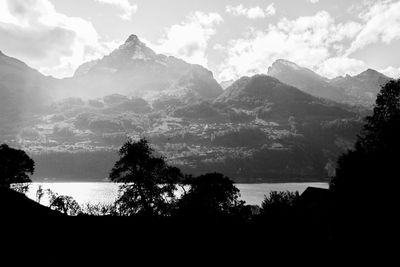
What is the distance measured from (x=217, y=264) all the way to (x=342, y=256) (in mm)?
20470

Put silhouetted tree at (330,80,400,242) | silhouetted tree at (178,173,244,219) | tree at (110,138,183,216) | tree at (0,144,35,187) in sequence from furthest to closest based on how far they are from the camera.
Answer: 1. tree at (0,144,35,187)
2. silhouetted tree at (178,173,244,219)
3. tree at (110,138,183,216)
4. silhouetted tree at (330,80,400,242)

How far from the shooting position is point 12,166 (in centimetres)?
8438

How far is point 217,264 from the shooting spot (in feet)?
102

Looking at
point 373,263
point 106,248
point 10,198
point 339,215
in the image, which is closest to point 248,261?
point 106,248

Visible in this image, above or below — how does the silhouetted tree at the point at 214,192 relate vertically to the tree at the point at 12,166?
Result: below

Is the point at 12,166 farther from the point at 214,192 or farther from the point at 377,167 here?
the point at 377,167

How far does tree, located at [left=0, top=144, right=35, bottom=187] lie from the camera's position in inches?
3268

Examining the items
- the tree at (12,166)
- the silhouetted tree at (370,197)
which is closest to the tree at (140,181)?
the silhouetted tree at (370,197)

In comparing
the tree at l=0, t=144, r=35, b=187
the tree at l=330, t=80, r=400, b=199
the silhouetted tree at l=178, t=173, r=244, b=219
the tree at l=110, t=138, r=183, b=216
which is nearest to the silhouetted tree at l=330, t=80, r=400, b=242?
the tree at l=330, t=80, r=400, b=199

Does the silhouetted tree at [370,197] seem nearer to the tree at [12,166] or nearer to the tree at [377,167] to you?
the tree at [377,167]

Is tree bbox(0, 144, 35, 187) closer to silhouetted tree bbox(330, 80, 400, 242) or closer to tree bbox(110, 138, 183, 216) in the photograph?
tree bbox(110, 138, 183, 216)

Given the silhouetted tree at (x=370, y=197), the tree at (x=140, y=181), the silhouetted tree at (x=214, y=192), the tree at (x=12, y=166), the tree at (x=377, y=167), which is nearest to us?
the silhouetted tree at (x=370, y=197)

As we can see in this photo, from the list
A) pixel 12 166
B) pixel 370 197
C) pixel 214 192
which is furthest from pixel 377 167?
pixel 12 166

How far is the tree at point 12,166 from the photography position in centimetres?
8300
